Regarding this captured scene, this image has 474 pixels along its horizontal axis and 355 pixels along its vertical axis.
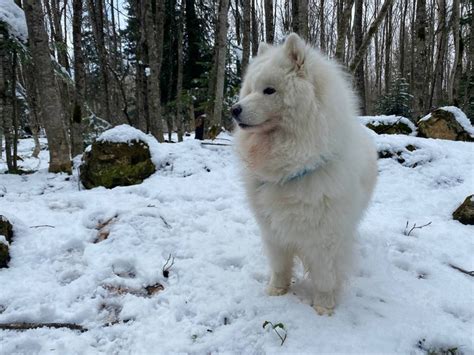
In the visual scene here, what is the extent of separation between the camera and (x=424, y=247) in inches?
154

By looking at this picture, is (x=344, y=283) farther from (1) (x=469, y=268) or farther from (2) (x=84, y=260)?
(2) (x=84, y=260)

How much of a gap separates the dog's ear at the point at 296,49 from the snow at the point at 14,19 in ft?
18.9

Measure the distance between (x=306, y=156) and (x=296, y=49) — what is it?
804mm

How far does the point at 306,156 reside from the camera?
8.47ft

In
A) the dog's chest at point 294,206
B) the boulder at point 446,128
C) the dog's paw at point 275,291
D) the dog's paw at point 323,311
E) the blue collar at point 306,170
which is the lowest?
the dog's paw at point 323,311

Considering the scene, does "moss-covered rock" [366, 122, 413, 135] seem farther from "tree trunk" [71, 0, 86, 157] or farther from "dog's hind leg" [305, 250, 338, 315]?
"tree trunk" [71, 0, 86, 157]

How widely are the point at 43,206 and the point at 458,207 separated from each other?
539cm

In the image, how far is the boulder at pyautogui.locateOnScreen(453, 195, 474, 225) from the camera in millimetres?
4500

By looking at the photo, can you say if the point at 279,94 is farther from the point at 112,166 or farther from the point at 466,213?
the point at 112,166

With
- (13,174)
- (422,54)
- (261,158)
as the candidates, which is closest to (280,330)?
(261,158)

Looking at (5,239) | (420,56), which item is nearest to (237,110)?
(5,239)

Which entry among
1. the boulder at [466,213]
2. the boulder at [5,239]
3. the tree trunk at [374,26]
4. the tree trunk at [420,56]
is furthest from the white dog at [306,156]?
the tree trunk at [420,56]

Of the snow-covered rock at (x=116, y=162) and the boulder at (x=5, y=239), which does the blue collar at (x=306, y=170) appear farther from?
the snow-covered rock at (x=116, y=162)

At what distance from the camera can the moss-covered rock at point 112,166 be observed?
5.77 m
